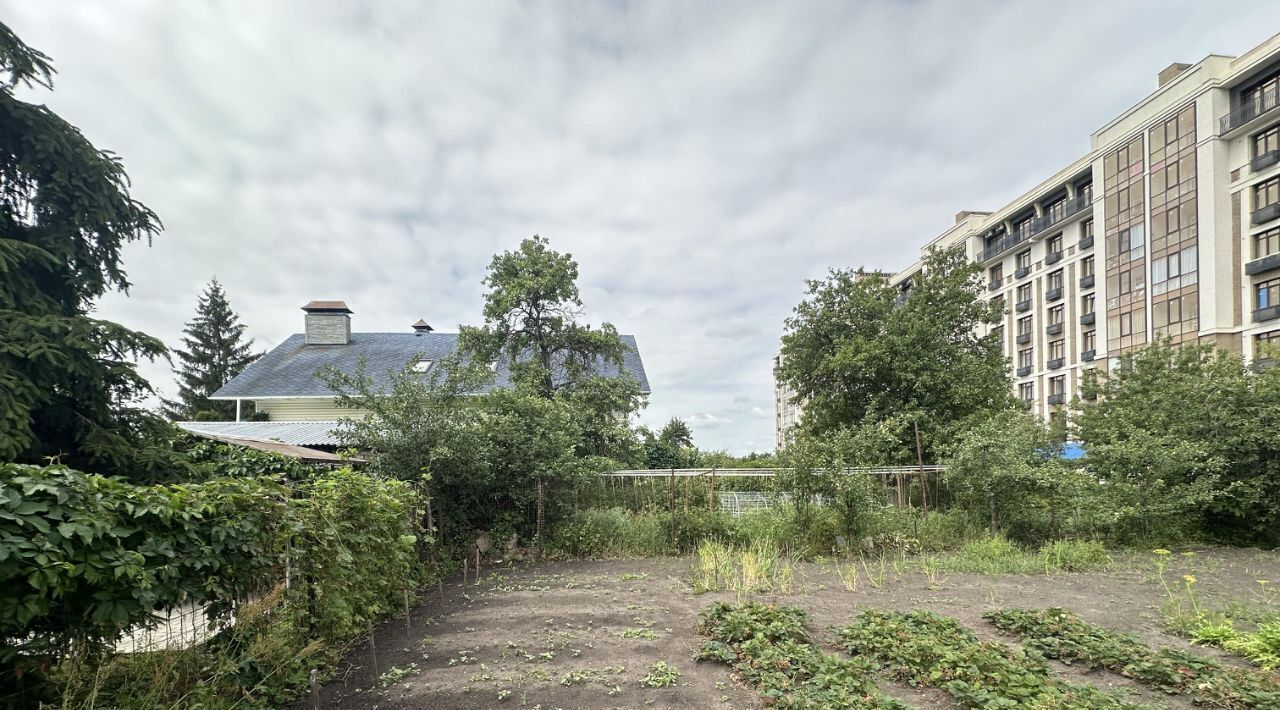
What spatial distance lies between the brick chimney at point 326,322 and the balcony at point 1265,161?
3695 centimetres

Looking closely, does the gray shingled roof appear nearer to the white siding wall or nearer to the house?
the house

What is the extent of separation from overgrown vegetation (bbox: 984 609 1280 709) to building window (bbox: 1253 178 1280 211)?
28.6 m

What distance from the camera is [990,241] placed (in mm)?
40594

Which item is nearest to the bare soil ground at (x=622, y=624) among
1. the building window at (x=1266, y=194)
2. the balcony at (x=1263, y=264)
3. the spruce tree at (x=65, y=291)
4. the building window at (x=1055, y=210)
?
the spruce tree at (x=65, y=291)

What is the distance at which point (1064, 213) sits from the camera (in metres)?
33.1

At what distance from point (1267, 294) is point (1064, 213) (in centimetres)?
1310

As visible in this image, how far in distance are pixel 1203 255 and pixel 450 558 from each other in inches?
1235

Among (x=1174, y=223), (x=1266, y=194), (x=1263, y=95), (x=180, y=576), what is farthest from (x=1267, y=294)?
(x=180, y=576)

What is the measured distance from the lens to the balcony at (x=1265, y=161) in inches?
849

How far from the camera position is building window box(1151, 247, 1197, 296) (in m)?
23.9

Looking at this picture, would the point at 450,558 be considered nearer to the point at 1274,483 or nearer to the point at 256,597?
the point at 256,597

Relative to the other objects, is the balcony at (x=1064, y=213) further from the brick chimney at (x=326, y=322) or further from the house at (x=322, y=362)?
the brick chimney at (x=326, y=322)

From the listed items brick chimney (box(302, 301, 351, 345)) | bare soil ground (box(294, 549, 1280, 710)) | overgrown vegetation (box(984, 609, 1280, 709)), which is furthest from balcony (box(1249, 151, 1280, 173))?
brick chimney (box(302, 301, 351, 345))

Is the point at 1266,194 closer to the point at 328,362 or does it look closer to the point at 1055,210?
the point at 1055,210
